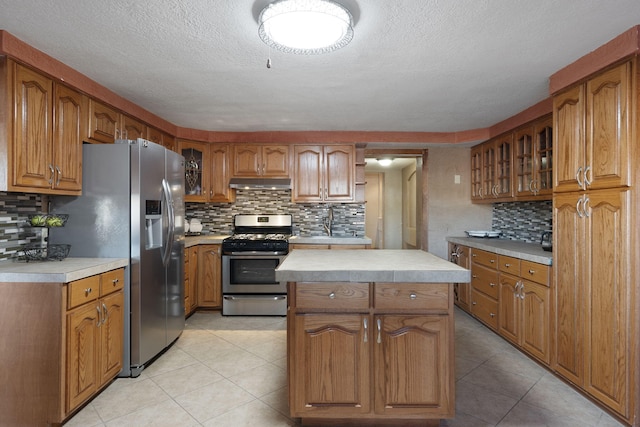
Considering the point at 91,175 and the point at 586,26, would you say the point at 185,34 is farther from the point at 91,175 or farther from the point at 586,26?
the point at 586,26

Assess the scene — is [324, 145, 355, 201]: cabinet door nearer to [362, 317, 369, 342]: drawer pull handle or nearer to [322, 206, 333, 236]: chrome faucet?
[322, 206, 333, 236]: chrome faucet

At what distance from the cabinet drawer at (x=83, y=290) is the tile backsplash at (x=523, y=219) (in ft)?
12.7

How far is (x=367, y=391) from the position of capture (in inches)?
68.1

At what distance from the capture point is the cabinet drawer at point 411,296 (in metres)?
1.73

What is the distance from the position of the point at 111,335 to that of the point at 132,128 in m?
1.83

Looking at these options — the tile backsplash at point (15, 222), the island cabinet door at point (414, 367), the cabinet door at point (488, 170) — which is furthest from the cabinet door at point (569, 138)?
the tile backsplash at point (15, 222)

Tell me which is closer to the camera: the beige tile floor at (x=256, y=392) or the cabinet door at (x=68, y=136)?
the beige tile floor at (x=256, y=392)

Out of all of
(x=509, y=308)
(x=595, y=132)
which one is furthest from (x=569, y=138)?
(x=509, y=308)

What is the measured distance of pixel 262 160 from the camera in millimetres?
4090

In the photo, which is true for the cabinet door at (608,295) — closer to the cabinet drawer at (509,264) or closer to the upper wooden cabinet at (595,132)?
the upper wooden cabinet at (595,132)

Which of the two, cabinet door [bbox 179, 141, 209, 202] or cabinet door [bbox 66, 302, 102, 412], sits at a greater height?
cabinet door [bbox 179, 141, 209, 202]

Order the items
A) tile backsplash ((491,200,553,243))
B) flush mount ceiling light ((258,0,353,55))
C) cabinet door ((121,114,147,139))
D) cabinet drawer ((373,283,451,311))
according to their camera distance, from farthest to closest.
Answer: tile backsplash ((491,200,553,243)) < cabinet door ((121,114,147,139)) < cabinet drawer ((373,283,451,311)) < flush mount ceiling light ((258,0,353,55))

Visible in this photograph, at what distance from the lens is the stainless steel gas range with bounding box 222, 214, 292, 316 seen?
12.3ft

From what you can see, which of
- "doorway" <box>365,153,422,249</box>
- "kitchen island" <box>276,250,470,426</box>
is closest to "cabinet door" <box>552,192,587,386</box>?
"kitchen island" <box>276,250,470,426</box>
